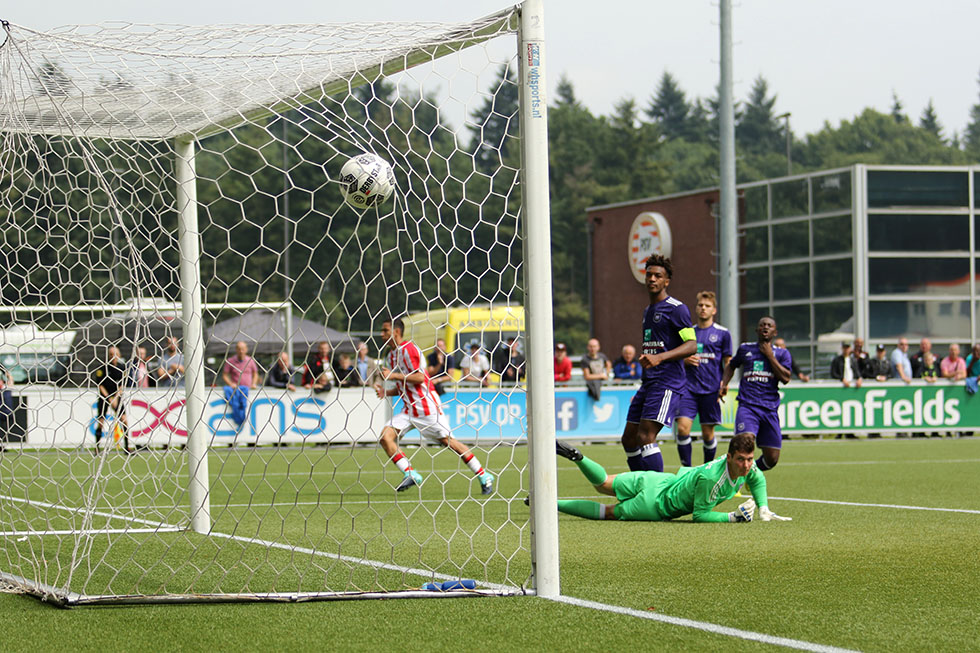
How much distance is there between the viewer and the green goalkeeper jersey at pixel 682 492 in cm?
853

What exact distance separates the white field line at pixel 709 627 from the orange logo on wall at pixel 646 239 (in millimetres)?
30240

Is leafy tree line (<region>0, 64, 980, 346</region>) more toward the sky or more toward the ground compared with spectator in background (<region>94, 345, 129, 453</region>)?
more toward the sky

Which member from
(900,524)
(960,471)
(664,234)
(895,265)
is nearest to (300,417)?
(960,471)

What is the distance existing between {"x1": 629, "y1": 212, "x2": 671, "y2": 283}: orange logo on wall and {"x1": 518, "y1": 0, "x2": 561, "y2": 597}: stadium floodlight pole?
29.7 metres

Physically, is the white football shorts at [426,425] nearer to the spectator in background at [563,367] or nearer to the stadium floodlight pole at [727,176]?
the spectator in background at [563,367]

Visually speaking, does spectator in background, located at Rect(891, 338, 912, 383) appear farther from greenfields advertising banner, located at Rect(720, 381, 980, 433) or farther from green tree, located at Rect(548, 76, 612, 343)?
green tree, located at Rect(548, 76, 612, 343)

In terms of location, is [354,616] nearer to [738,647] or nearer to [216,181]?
[738,647]

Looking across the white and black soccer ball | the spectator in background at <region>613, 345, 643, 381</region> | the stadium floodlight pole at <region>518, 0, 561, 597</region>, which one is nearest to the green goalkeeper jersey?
the stadium floodlight pole at <region>518, 0, 561, 597</region>

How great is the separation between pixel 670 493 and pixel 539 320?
135 inches

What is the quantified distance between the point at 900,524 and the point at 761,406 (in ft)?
7.62

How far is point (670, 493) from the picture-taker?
28.8ft

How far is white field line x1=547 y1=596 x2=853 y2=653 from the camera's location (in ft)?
14.6

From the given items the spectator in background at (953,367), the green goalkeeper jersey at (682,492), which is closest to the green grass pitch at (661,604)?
the green goalkeeper jersey at (682,492)

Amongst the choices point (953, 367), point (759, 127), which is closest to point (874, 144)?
point (759, 127)
